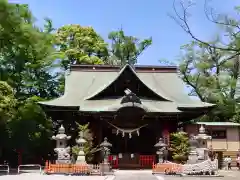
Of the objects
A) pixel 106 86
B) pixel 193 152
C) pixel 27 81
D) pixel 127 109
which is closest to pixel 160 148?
pixel 193 152

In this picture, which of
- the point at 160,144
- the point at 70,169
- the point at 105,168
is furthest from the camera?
the point at 160,144

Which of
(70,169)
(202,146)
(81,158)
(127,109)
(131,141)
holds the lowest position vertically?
(70,169)

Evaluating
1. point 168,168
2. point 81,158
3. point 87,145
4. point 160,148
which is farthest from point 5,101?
point 160,148

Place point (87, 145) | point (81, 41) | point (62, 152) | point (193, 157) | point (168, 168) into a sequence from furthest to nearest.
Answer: point (81, 41), point (87, 145), point (62, 152), point (193, 157), point (168, 168)

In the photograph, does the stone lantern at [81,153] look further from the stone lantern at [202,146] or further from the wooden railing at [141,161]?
the stone lantern at [202,146]

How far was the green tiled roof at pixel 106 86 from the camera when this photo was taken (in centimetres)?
2550

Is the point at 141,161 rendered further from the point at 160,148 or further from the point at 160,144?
the point at 160,144

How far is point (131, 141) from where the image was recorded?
1070 inches

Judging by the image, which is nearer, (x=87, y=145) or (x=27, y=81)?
(x=87, y=145)

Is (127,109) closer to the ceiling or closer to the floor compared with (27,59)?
closer to the floor

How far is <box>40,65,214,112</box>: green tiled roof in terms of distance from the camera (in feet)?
83.7

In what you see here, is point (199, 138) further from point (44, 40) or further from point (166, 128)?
point (44, 40)

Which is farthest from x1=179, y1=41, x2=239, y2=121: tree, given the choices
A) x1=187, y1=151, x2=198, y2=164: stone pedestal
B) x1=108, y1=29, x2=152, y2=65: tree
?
x1=187, y1=151, x2=198, y2=164: stone pedestal

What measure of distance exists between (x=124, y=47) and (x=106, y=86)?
23651 millimetres
